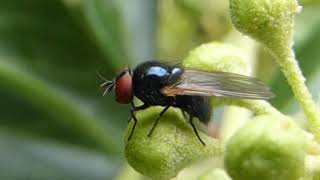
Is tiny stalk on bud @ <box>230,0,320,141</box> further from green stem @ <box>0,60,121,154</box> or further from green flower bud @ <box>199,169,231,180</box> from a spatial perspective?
green stem @ <box>0,60,121,154</box>

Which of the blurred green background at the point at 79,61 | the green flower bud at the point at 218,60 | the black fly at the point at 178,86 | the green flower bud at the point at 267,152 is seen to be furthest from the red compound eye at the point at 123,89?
the blurred green background at the point at 79,61

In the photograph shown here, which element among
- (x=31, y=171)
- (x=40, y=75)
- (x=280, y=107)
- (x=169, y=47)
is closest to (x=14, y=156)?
(x=31, y=171)

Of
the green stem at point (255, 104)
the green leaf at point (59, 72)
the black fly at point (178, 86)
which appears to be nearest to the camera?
the green stem at point (255, 104)

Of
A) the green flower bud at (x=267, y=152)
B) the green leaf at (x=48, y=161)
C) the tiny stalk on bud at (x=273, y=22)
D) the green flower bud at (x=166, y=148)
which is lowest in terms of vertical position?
the green leaf at (x=48, y=161)

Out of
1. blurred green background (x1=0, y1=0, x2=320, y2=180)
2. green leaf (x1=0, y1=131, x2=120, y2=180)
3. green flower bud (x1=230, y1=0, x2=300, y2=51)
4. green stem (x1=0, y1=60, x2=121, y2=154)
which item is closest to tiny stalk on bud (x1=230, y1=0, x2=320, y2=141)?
green flower bud (x1=230, y1=0, x2=300, y2=51)

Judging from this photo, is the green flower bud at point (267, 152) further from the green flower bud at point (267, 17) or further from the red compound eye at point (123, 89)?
the red compound eye at point (123, 89)
